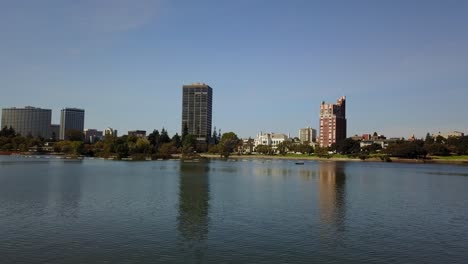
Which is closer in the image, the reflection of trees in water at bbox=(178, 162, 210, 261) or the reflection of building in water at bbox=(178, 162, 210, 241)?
the reflection of trees in water at bbox=(178, 162, 210, 261)

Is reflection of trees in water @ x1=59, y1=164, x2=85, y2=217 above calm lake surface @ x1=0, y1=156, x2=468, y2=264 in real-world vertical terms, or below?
above

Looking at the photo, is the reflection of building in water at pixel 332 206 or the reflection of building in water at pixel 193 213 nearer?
the reflection of building in water at pixel 193 213

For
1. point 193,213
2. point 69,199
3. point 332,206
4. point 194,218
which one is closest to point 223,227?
point 194,218

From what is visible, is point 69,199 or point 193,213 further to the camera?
point 69,199

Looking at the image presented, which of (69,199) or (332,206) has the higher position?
(69,199)

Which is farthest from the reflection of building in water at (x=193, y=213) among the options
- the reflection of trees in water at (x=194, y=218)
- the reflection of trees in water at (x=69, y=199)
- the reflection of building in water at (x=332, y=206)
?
the reflection of building in water at (x=332, y=206)

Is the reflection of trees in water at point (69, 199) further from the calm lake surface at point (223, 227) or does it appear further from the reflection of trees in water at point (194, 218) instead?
the reflection of trees in water at point (194, 218)

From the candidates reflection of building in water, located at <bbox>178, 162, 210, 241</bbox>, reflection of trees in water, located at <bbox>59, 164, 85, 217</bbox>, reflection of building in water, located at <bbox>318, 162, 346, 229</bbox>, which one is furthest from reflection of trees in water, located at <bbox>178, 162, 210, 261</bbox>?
reflection of building in water, located at <bbox>318, 162, 346, 229</bbox>

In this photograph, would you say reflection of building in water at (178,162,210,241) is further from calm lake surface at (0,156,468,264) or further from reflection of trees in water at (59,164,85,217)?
reflection of trees in water at (59,164,85,217)

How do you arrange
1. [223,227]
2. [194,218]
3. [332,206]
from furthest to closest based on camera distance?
[332,206] < [194,218] < [223,227]

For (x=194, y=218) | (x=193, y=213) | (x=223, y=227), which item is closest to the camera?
(x=223, y=227)

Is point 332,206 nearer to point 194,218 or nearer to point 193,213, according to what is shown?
point 193,213

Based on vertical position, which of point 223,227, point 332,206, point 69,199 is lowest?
→ point 223,227

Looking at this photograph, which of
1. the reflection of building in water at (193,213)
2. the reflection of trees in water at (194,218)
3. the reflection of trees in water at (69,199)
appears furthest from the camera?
the reflection of trees in water at (69,199)
